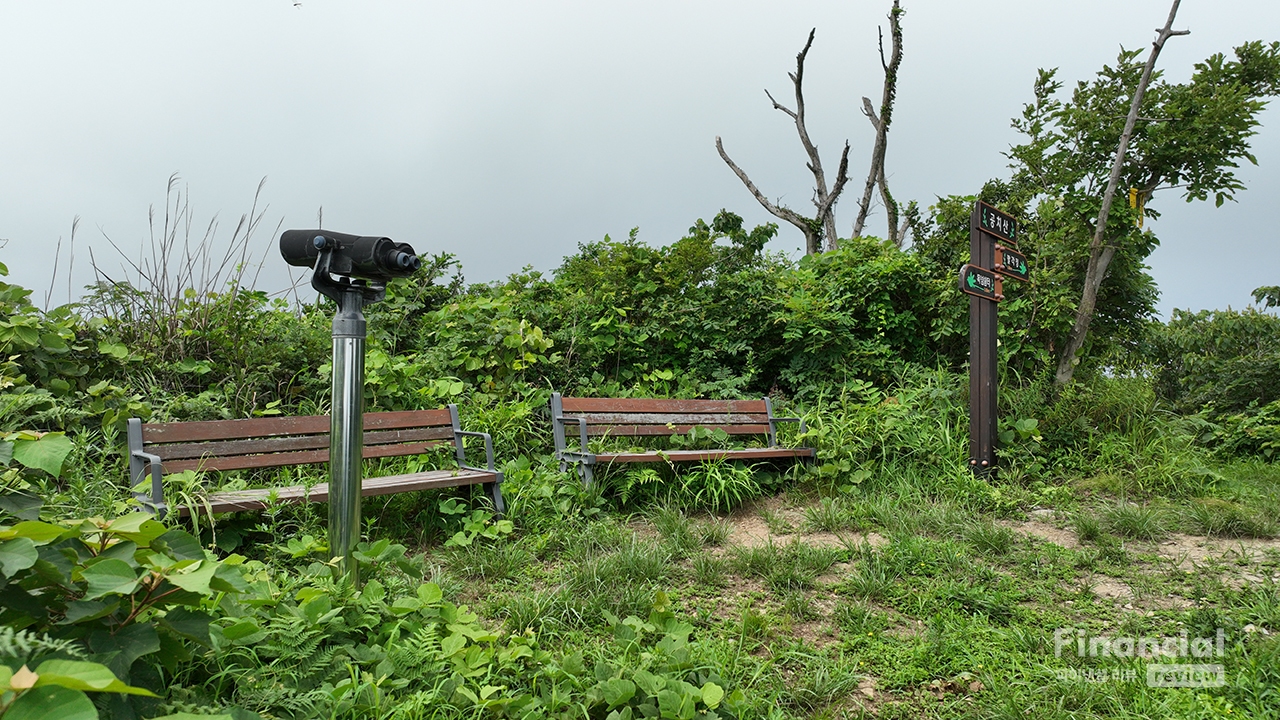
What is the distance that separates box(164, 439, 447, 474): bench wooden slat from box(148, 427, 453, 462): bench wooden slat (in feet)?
0.09

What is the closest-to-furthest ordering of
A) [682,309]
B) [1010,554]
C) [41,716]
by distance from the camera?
→ [41,716], [1010,554], [682,309]

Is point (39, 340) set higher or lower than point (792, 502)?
higher

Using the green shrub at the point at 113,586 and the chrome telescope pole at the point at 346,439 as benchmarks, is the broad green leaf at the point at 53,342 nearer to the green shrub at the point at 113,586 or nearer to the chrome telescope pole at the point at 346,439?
the chrome telescope pole at the point at 346,439

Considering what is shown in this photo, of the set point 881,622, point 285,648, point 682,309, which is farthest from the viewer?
point 682,309

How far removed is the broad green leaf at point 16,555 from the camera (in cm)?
121

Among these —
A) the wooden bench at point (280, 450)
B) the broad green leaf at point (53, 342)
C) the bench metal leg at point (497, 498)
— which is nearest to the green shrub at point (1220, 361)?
the bench metal leg at point (497, 498)

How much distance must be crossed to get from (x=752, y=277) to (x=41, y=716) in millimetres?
6924

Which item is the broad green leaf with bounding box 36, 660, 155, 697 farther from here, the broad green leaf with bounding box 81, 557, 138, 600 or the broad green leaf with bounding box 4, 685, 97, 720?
the broad green leaf with bounding box 81, 557, 138, 600

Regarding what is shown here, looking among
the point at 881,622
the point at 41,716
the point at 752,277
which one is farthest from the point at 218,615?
the point at 752,277

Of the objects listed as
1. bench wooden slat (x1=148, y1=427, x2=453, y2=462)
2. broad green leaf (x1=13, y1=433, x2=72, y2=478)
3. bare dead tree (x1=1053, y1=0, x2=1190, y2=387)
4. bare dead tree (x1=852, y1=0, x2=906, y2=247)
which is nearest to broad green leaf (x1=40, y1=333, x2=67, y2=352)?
bench wooden slat (x1=148, y1=427, x2=453, y2=462)

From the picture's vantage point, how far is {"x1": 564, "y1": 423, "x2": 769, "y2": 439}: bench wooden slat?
17.8 feet

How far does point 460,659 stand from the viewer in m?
2.35

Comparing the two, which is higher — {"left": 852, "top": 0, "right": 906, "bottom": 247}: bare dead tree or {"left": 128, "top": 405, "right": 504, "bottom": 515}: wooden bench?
{"left": 852, "top": 0, "right": 906, "bottom": 247}: bare dead tree

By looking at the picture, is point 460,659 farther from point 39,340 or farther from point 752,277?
point 752,277
